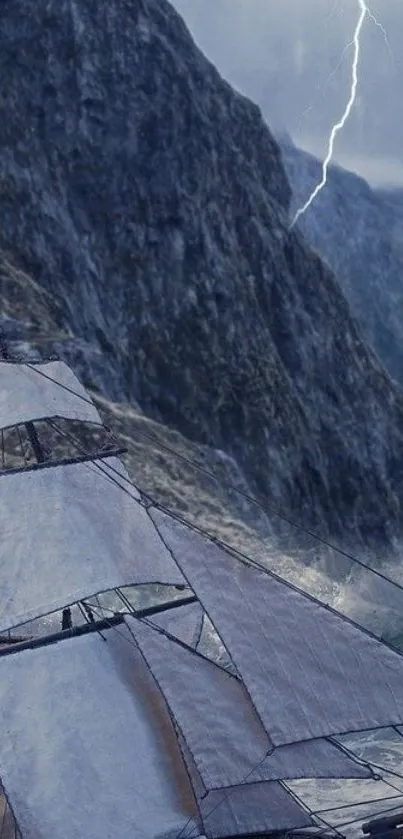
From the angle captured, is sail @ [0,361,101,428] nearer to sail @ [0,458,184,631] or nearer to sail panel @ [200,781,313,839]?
sail @ [0,458,184,631]

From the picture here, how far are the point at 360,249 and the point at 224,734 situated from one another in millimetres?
117517

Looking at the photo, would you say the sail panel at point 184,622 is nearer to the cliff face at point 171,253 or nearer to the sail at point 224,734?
the sail at point 224,734

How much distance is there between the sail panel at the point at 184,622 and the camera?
19.8 meters

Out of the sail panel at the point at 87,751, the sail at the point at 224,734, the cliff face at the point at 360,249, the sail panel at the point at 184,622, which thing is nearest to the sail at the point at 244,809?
the sail panel at the point at 87,751

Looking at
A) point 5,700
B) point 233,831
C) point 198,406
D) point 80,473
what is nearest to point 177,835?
point 233,831

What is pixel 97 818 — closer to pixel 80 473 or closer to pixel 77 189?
pixel 80 473

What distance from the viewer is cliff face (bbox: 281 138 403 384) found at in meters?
124

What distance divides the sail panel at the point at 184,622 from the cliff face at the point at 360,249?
105131 millimetres

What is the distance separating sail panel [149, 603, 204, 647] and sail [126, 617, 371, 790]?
336 cm

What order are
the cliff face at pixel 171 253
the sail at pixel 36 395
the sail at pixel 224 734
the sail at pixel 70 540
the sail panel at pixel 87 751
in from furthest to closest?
the cliff face at pixel 171 253, the sail at pixel 36 395, the sail at pixel 70 540, the sail at pixel 224 734, the sail panel at pixel 87 751

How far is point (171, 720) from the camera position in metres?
16.2

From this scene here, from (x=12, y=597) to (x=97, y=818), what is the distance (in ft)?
12.0

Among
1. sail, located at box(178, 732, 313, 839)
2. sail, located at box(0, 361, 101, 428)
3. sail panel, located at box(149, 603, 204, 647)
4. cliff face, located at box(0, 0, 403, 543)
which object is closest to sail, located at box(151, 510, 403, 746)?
sail, located at box(178, 732, 313, 839)

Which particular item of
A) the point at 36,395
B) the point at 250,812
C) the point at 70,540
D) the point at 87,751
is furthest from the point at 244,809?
the point at 36,395
